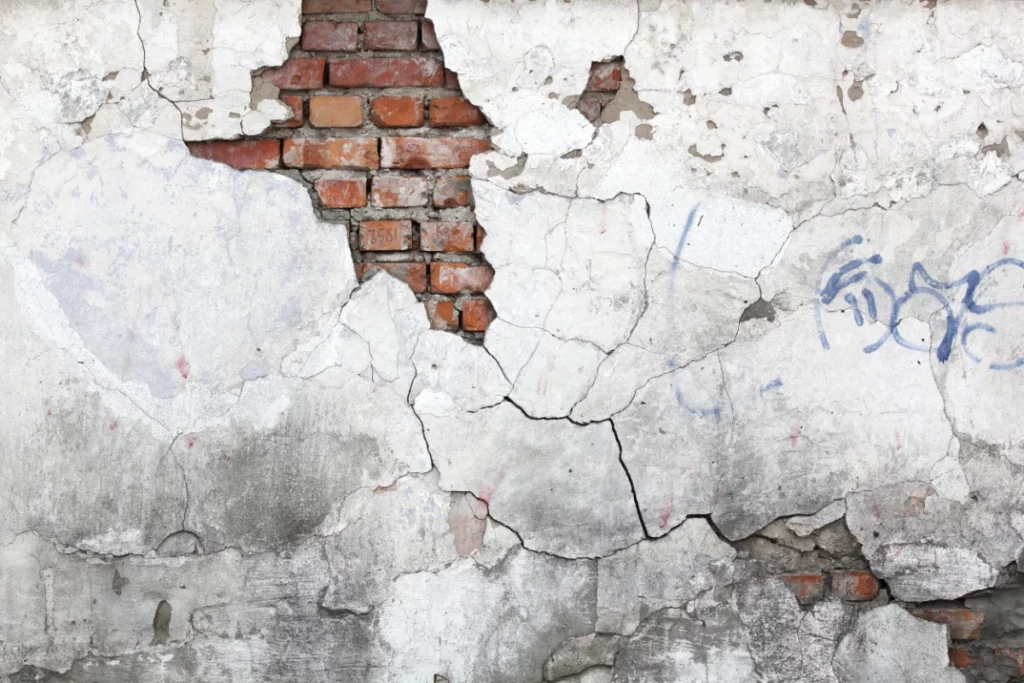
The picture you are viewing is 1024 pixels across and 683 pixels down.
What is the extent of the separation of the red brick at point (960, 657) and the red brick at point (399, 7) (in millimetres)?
2070

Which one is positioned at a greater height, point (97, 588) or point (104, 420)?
point (104, 420)

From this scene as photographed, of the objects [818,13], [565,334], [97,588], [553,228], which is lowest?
[97,588]

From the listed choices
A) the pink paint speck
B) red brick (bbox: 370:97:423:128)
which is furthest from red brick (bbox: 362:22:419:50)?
the pink paint speck

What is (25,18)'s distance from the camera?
1.99m

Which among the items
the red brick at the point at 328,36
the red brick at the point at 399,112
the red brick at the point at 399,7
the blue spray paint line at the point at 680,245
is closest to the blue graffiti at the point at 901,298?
the blue spray paint line at the point at 680,245

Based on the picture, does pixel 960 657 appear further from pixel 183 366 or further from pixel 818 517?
pixel 183 366

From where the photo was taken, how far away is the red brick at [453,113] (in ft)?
6.58

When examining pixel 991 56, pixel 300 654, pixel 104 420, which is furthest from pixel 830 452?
pixel 104 420

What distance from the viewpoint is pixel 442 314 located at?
79.2 inches

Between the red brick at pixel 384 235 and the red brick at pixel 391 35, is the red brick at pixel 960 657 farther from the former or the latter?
the red brick at pixel 391 35

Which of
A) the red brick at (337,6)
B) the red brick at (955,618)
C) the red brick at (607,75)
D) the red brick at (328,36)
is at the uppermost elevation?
the red brick at (337,6)

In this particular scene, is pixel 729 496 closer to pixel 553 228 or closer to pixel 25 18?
pixel 553 228

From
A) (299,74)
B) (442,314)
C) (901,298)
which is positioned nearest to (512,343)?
(442,314)

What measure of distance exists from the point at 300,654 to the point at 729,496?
3.69 feet
